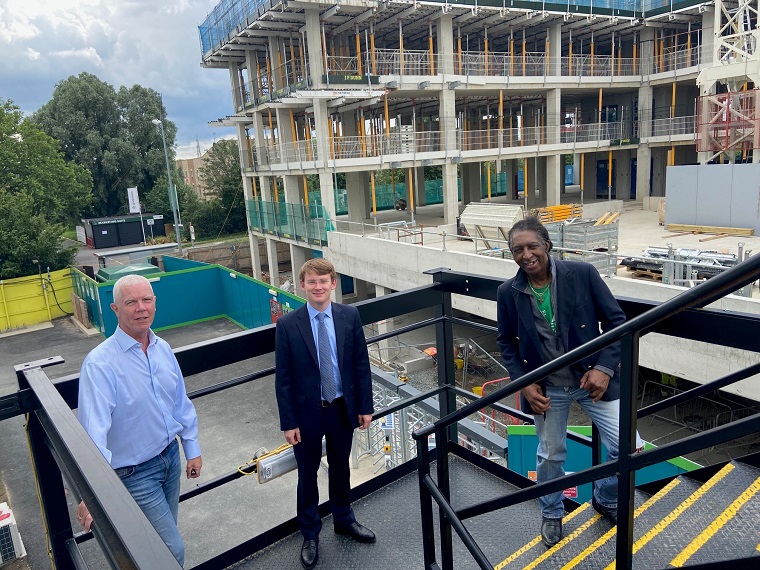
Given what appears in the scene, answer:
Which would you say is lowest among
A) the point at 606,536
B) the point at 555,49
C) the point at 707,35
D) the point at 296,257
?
the point at 296,257

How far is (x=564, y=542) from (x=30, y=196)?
3382 cm

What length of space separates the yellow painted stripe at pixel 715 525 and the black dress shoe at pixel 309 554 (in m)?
1.83

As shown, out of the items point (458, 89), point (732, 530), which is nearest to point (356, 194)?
→ point (458, 89)

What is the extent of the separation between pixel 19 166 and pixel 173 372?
36464 millimetres

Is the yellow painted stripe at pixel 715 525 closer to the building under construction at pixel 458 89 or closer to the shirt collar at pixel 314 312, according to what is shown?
the shirt collar at pixel 314 312

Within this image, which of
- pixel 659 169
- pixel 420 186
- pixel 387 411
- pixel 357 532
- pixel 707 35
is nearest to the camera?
pixel 357 532

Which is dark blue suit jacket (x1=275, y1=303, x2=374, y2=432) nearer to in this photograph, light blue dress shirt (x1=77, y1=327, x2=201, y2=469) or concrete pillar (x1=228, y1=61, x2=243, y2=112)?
light blue dress shirt (x1=77, y1=327, x2=201, y2=469)

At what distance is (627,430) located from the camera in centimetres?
173

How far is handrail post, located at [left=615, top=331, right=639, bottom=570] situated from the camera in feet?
5.45

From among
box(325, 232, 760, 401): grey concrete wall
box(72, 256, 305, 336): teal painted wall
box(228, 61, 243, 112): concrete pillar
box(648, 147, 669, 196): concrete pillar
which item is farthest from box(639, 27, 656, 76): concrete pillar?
box(72, 256, 305, 336): teal painted wall

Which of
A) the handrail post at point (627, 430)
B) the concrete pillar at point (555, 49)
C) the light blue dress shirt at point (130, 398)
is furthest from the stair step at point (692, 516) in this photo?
the concrete pillar at point (555, 49)

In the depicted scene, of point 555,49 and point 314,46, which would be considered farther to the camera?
point 555,49

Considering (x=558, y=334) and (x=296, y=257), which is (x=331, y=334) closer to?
(x=558, y=334)

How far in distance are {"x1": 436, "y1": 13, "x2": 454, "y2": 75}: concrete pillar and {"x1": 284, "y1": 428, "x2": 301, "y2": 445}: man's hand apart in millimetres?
26172
